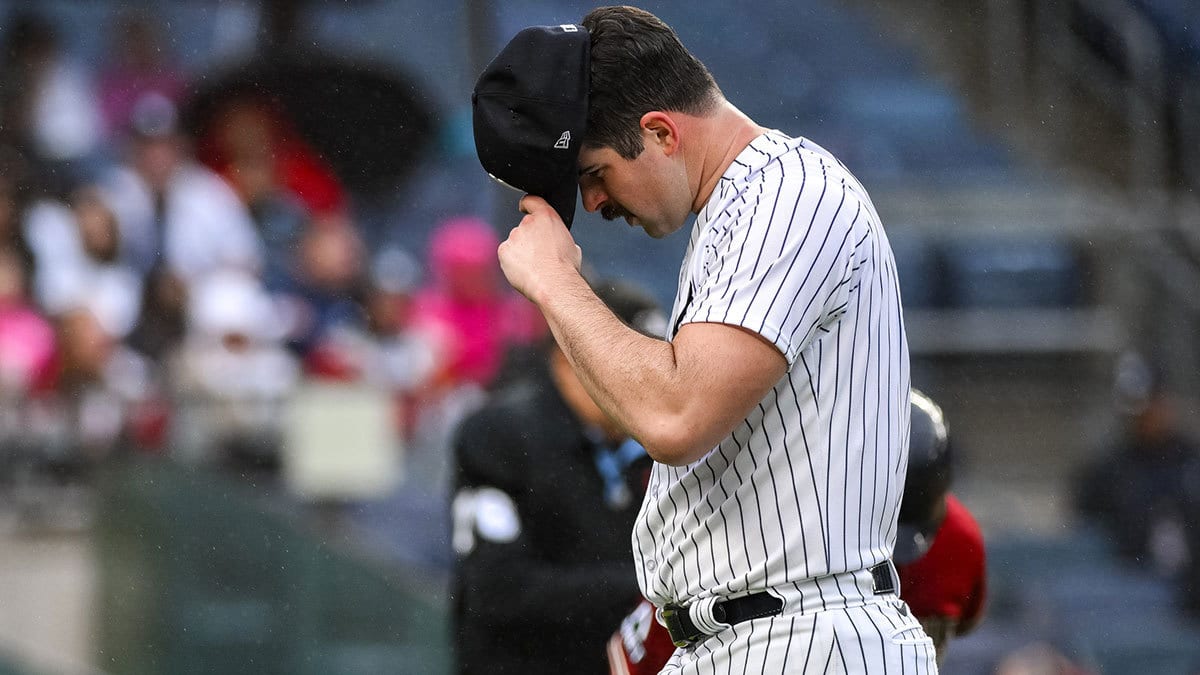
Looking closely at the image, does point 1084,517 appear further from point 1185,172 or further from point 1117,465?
point 1185,172

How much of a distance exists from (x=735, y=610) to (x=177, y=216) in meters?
4.35

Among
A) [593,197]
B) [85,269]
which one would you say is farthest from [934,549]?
[85,269]

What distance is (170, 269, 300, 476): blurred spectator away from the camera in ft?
16.0

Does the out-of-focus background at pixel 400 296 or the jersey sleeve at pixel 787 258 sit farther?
the out-of-focus background at pixel 400 296

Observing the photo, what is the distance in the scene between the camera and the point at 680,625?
169 cm

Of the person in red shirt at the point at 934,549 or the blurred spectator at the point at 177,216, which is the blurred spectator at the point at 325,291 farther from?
the person in red shirt at the point at 934,549

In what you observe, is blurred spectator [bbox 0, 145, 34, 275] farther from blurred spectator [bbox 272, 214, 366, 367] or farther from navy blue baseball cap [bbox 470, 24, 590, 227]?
navy blue baseball cap [bbox 470, 24, 590, 227]

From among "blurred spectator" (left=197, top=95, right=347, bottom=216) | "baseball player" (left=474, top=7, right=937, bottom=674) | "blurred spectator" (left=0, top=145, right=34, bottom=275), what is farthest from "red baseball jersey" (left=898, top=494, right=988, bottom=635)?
"blurred spectator" (left=0, top=145, right=34, bottom=275)

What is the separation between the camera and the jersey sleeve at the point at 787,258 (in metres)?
1.52

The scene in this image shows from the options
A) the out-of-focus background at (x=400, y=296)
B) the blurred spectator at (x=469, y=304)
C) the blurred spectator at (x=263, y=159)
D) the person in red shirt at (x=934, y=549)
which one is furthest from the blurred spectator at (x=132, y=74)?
the person in red shirt at (x=934, y=549)

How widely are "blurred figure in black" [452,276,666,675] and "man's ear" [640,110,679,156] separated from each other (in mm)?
1108

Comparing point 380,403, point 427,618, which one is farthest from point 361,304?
point 427,618

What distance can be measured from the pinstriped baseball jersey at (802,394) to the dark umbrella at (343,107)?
1.98 m

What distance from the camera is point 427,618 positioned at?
163 inches
